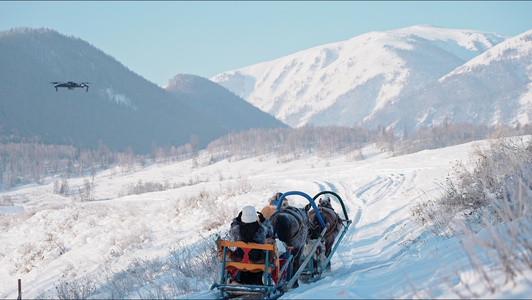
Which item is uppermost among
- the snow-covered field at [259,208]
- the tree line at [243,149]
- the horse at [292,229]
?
the tree line at [243,149]

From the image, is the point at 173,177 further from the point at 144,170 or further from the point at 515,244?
the point at 515,244

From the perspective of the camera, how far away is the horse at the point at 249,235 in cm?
605

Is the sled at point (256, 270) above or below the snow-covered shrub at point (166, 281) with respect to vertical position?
above

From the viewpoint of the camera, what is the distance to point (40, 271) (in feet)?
56.1

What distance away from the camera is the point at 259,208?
656 inches

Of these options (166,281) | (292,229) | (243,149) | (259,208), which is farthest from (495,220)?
(243,149)

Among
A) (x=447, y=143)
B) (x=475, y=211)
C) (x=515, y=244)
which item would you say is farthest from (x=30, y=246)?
(x=447, y=143)

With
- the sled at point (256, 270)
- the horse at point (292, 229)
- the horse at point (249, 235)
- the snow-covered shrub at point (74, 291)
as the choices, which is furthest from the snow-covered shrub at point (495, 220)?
the snow-covered shrub at point (74, 291)

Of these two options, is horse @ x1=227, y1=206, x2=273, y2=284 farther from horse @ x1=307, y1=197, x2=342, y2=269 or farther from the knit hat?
horse @ x1=307, y1=197, x2=342, y2=269

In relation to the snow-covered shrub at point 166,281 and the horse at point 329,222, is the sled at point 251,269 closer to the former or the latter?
the snow-covered shrub at point 166,281

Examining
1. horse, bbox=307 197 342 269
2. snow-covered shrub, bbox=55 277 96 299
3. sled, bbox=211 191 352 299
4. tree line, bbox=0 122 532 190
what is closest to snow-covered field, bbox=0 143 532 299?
sled, bbox=211 191 352 299

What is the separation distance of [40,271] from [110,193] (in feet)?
255

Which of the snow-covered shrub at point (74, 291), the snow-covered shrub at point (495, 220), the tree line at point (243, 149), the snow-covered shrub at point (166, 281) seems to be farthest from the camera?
the tree line at point (243, 149)

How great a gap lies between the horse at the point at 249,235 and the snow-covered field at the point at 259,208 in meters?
0.60
